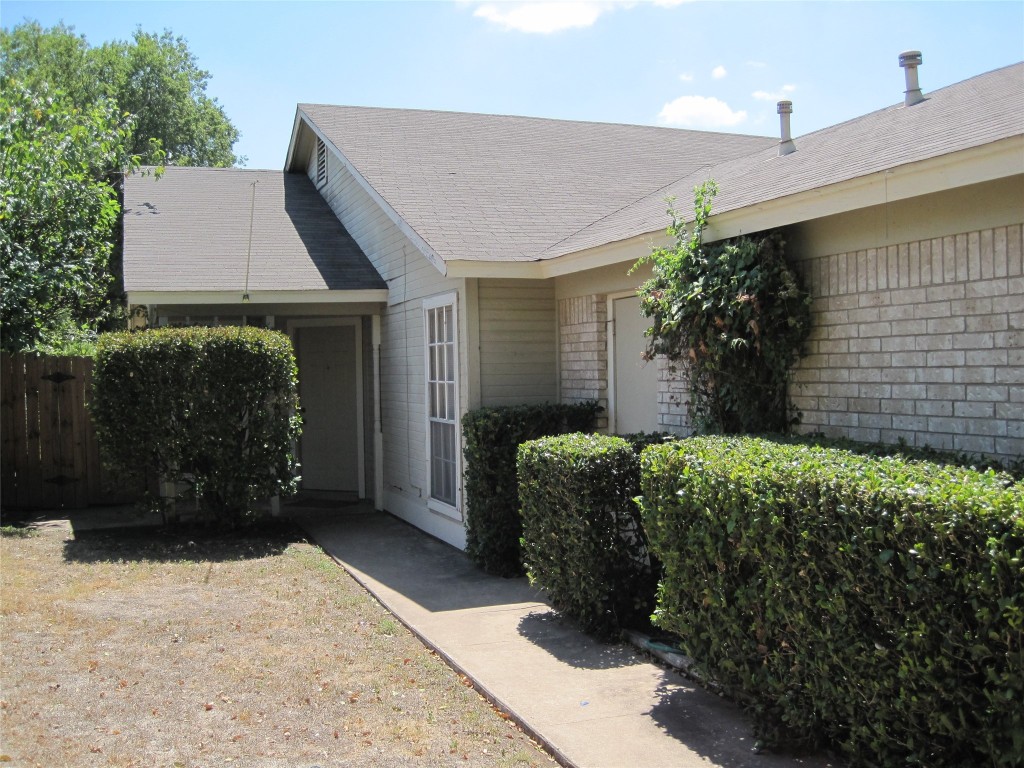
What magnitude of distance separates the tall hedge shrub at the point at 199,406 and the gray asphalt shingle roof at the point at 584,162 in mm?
2385

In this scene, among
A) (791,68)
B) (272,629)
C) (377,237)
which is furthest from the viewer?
(377,237)

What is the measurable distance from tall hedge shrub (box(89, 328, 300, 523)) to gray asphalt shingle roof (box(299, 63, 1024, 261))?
2.39m

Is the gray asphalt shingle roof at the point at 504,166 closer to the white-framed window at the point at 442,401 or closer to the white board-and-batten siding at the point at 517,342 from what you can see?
the white board-and-batten siding at the point at 517,342

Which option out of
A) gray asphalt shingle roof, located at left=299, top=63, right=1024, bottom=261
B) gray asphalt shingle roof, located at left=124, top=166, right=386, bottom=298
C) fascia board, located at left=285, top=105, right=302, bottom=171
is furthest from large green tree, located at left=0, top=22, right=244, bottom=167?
gray asphalt shingle roof, located at left=299, top=63, right=1024, bottom=261

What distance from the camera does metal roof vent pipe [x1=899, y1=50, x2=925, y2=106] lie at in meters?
8.16

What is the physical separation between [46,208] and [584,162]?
23.8 feet

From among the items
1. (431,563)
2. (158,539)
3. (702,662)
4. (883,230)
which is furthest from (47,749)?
(158,539)

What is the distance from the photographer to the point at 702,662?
5059mm

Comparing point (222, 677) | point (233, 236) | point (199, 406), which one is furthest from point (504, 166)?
point (222, 677)

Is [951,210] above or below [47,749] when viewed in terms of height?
above

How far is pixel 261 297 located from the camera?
11.4 metres

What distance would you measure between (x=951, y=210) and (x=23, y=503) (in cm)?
1168

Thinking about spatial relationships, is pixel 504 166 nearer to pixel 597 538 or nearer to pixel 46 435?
pixel 46 435

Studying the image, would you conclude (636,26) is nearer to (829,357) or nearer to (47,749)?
(829,357)
